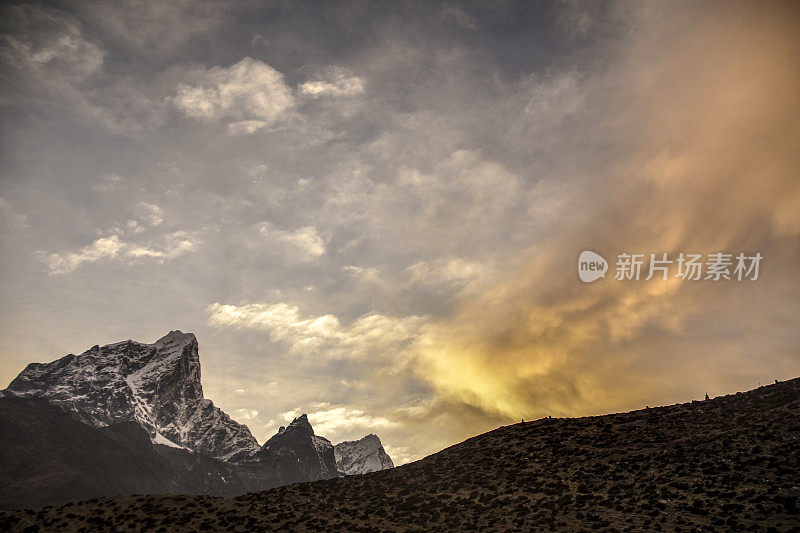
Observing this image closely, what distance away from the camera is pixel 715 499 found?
3694cm

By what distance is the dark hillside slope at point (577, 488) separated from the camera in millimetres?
37062

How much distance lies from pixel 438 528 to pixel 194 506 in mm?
27354

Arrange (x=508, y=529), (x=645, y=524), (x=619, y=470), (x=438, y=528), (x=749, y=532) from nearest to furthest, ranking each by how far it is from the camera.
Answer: (x=749, y=532) → (x=645, y=524) → (x=508, y=529) → (x=438, y=528) → (x=619, y=470)

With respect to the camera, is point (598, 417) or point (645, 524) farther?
point (598, 417)

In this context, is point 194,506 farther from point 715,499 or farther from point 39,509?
point 715,499

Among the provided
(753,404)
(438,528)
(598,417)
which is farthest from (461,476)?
(753,404)

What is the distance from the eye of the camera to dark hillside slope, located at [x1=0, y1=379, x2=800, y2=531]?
122ft

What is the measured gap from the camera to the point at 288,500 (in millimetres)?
53344

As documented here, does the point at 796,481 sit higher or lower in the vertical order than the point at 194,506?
higher

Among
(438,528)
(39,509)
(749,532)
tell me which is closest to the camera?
(749,532)

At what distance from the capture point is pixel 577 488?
144ft

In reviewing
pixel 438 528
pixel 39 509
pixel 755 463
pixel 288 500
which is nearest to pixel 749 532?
pixel 755 463

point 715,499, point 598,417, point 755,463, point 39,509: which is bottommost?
point 39,509

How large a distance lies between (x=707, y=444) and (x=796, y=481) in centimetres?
1024
